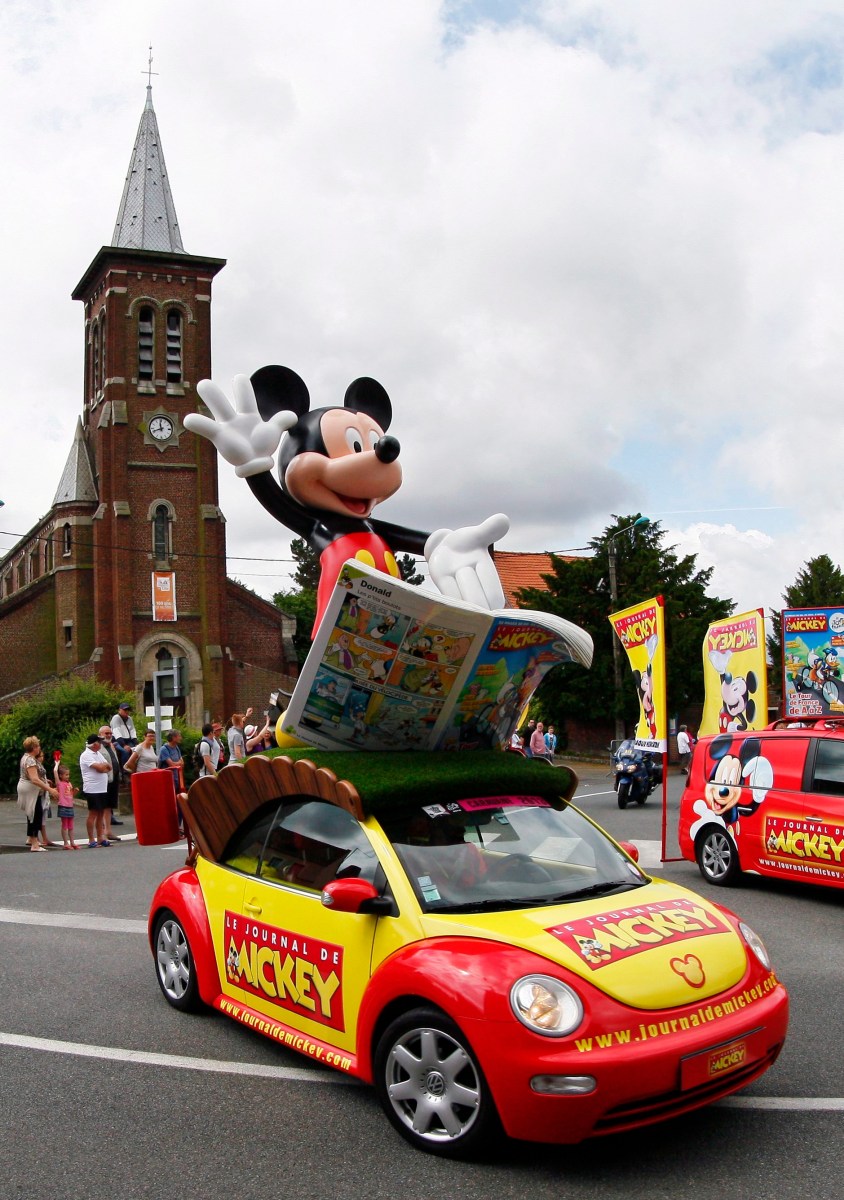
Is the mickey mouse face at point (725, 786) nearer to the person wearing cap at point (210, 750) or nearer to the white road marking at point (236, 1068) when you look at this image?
the white road marking at point (236, 1068)

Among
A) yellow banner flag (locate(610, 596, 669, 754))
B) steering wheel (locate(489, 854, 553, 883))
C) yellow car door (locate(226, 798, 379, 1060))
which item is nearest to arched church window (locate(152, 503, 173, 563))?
yellow banner flag (locate(610, 596, 669, 754))

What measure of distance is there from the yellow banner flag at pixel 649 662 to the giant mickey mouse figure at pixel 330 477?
4033mm

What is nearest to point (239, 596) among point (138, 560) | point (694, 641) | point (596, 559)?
point (138, 560)

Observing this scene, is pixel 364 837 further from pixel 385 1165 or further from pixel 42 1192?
pixel 42 1192

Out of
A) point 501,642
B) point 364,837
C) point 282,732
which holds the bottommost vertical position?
point 364,837

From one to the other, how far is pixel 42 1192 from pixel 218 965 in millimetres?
1843

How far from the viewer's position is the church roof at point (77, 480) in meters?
44.6

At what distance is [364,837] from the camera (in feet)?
15.8

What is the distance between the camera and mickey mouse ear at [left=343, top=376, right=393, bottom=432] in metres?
8.64

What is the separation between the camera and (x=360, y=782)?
4.88 metres

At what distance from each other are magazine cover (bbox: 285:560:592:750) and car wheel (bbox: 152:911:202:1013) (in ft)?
4.66

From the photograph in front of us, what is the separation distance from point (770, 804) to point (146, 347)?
4029 cm

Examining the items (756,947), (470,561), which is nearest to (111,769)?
(470,561)

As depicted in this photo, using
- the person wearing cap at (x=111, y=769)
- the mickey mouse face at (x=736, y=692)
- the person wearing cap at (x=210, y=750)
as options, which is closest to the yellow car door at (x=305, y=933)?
the mickey mouse face at (x=736, y=692)
